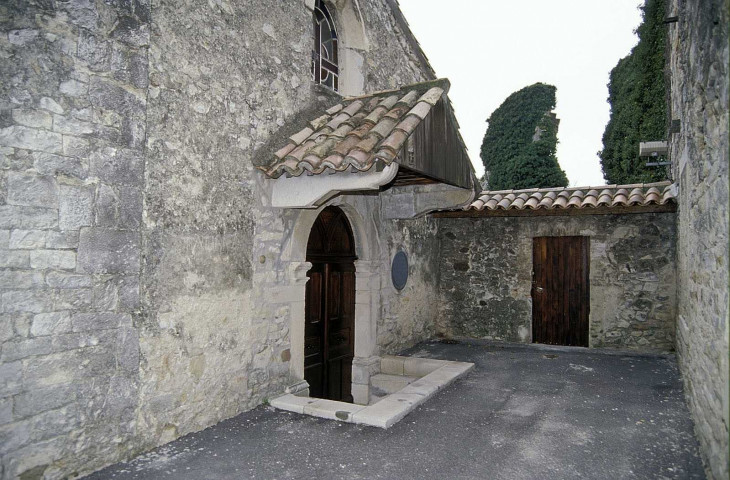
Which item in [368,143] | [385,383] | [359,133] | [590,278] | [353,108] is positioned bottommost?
[385,383]

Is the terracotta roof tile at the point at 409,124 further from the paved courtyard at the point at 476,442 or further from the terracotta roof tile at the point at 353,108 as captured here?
the paved courtyard at the point at 476,442

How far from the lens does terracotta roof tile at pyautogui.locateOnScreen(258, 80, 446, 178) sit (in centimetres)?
383

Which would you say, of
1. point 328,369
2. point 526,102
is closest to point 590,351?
point 328,369

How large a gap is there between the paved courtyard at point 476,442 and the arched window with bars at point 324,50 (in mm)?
3779

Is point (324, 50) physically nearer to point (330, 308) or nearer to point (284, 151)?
point (284, 151)

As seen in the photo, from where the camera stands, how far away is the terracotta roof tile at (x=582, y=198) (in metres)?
6.78

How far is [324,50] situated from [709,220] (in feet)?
14.5

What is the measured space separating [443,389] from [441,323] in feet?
10.8

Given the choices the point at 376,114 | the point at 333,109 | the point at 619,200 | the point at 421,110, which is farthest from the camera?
the point at 619,200

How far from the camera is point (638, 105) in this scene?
11242mm

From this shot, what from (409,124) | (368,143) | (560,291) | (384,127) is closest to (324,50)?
(384,127)

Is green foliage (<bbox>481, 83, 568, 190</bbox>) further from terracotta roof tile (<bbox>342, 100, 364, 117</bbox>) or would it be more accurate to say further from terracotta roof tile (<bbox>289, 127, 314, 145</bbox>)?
terracotta roof tile (<bbox>289, 127, 314, 145</bbox>)

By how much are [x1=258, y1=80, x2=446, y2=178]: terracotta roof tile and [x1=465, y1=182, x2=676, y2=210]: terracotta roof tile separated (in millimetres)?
3367

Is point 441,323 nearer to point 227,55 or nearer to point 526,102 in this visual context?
point 227,55
